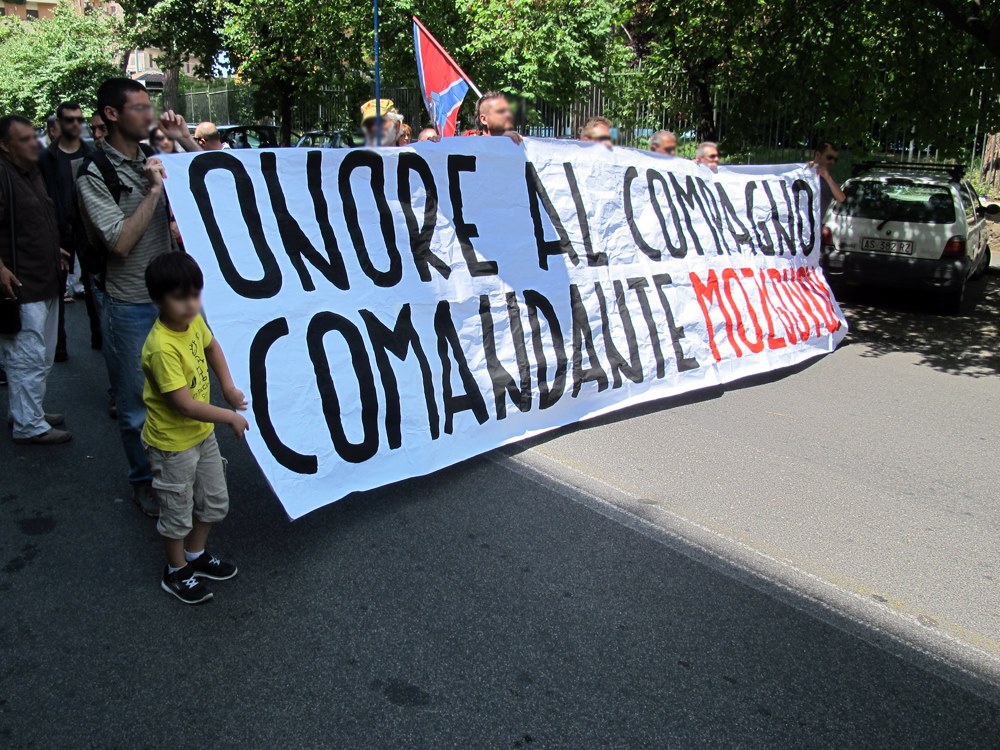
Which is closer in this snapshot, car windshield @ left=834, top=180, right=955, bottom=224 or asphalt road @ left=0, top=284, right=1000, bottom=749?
asphalt road @ left=0, top=284, right=1000, bottom=749

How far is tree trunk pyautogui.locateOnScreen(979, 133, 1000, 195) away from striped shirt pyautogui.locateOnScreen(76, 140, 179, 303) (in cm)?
1602

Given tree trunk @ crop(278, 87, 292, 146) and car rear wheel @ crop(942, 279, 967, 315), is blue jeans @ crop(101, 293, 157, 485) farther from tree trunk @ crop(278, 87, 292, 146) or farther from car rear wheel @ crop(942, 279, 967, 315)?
tree trunk @ crop(278, 87, 292, 146)

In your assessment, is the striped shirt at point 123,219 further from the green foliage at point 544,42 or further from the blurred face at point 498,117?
the green foliage at point 544,42

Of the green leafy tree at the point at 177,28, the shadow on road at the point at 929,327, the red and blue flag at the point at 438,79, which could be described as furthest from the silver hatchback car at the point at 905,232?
the green leafy tree at the point at 177,28

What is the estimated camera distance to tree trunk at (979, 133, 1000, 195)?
15.8 meters

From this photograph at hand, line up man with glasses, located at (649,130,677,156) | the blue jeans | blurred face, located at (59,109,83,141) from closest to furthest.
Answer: the blue jeans
blurred face, located at (59,109,83,141)
man with glasses, located at (649,130,677,156)

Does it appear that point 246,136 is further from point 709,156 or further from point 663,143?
point 709,156

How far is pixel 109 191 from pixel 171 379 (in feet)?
3.91

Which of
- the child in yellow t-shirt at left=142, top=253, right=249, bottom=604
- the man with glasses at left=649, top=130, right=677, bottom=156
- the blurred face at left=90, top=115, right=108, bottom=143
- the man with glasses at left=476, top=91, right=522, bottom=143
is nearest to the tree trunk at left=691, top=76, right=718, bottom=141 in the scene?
the man with glasses at left=649, top=130, right=677, bottom=156

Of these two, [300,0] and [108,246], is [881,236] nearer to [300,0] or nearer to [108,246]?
[108,246]

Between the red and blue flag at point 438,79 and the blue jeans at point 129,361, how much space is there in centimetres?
500

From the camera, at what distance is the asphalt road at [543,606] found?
9.00 ft

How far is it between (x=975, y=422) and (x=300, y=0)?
52.6ft

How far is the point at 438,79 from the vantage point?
8.52 m
